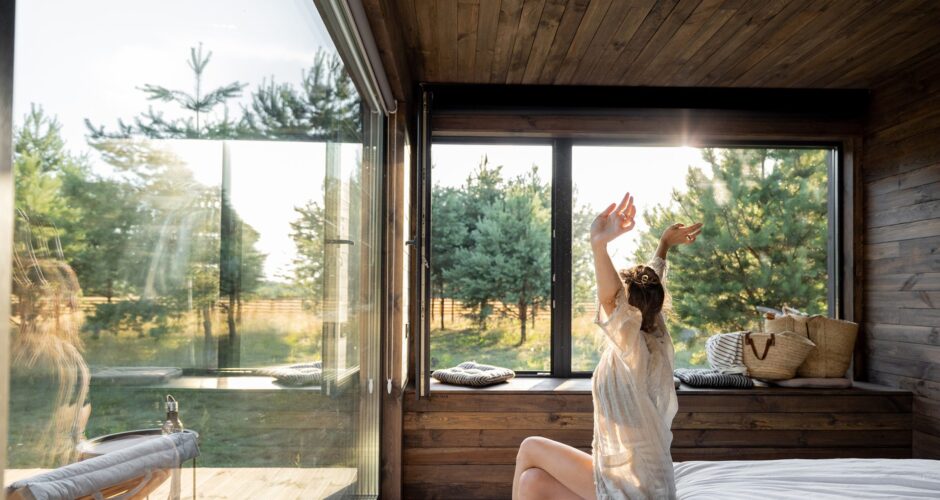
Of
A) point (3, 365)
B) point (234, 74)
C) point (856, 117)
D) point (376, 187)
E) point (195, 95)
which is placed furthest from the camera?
point (856, 117)

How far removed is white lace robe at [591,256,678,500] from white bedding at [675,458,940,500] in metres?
0.17

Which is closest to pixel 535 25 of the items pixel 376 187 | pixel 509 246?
pixel 376 187

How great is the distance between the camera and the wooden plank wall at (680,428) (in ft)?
11.1

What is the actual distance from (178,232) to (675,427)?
10.2 feet

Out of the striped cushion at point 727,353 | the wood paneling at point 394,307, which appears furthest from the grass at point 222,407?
the striped cushion at point 727,353

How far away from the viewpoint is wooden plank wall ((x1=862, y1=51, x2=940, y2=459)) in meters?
3.31

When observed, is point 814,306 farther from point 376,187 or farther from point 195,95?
point 195,95

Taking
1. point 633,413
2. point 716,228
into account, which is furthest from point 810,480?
point 716,228

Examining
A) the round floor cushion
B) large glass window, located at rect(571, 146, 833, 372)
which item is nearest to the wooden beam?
the round floor cushion

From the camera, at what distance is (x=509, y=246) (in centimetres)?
391

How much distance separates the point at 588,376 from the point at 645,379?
5.94 ft

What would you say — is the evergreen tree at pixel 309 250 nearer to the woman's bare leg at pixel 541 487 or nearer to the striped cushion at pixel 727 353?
the woman's bare leg at pixel 541 487

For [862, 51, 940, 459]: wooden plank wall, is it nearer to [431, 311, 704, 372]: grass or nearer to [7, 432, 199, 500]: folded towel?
[431, 311, 704, 372]: grass

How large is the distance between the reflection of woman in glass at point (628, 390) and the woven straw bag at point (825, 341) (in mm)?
1871
